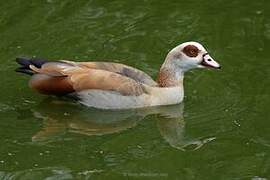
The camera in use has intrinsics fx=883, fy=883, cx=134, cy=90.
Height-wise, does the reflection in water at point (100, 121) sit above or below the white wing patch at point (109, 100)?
below

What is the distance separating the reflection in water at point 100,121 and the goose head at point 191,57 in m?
0.49

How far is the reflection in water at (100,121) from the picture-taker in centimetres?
897

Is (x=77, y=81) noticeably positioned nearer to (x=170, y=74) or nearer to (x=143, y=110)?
(x=143, y=110)

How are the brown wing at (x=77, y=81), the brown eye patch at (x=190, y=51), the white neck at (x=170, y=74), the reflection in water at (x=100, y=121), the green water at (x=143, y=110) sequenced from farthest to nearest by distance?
the white neck at (x=170, y=74) → the brown eye patch at (x=190, y=51) → the brown wing at (x=77, y=81) → the reflection in water at (x=100, y=121) → the green water at (x=143, y=110)

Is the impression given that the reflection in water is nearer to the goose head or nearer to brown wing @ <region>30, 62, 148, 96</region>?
brown wing @ <region>30, 62, 148, 96</region>

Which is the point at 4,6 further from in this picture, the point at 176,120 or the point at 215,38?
the point at 176,120

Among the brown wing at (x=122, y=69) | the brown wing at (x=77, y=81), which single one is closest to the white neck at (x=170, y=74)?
the brown wing at (x=122, y=69)

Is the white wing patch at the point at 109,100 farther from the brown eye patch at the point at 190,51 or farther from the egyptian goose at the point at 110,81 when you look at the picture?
the brown eye patch at the point at 190,51

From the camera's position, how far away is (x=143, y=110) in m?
9.71

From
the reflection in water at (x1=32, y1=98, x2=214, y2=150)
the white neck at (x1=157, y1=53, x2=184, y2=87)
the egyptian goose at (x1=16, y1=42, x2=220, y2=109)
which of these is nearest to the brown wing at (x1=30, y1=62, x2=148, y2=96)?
the egyptian goose at (x1=16, y1=42, x2=220, y2=109)

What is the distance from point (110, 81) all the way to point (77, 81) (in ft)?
1.18

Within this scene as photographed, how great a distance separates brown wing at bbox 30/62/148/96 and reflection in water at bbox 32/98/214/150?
0.22 m

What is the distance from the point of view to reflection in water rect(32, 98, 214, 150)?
29.4 ft

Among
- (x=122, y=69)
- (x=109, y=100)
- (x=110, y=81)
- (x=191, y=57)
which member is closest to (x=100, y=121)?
(x=109, y=100)
